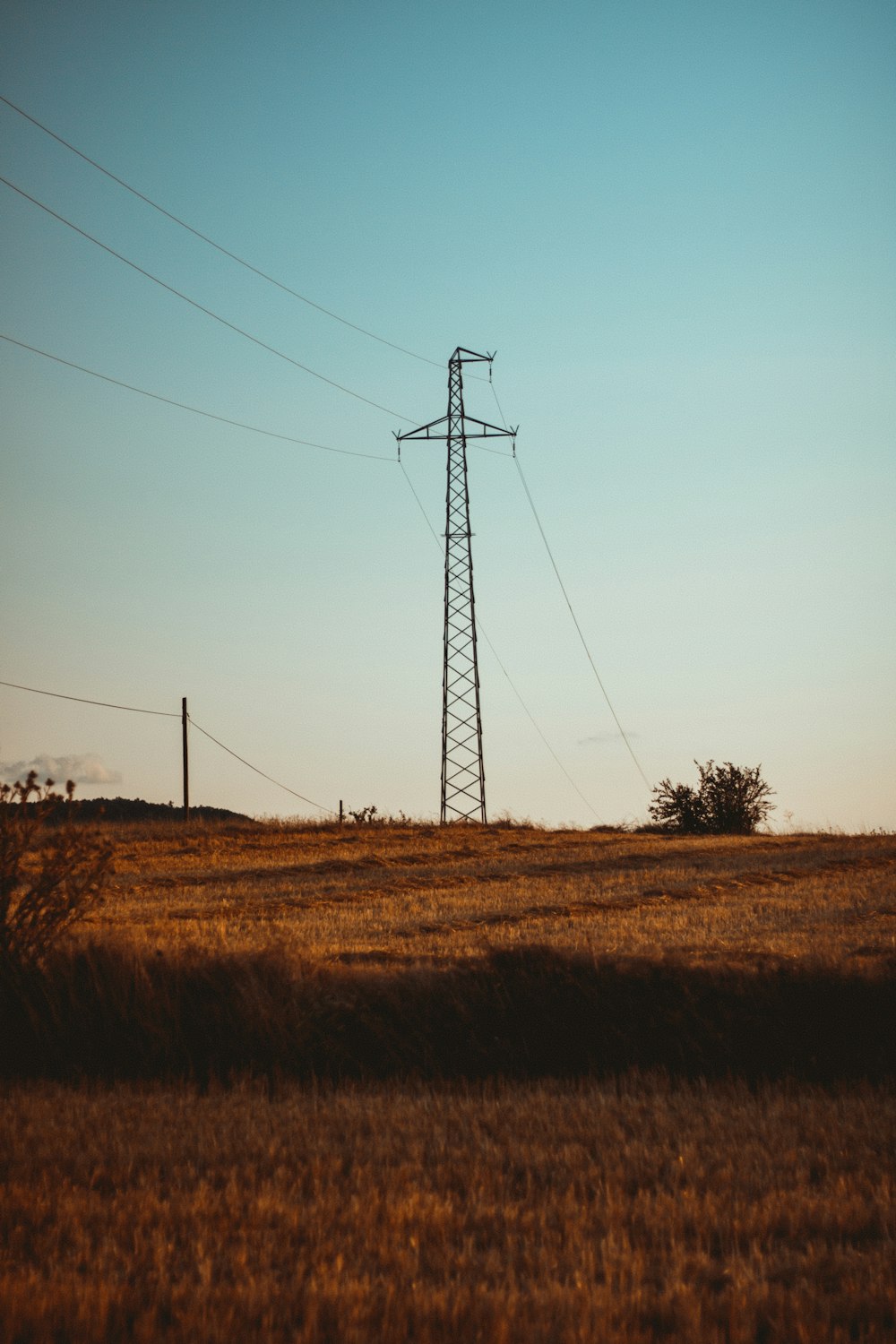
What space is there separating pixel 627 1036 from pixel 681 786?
3762cm

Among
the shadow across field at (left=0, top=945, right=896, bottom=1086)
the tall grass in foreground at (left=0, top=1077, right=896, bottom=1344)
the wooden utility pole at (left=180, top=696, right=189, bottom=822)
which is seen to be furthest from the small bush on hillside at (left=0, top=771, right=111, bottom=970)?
the wooden utility pole at (left=180, top=696, right=189, bottom=822)

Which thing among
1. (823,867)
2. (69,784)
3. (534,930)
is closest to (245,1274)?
(69,784)

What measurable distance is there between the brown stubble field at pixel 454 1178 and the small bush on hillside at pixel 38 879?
16.9 inches

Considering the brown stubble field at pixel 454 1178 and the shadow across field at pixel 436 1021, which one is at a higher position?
the shadow across field at pixel 436 1021

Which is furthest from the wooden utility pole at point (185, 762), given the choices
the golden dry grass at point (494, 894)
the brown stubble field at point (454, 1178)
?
the brown stubble field at point (454, 1178)

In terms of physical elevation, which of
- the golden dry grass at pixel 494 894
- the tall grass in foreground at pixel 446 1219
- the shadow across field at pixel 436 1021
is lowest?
the tall grass in foreground at pixel 446 1219

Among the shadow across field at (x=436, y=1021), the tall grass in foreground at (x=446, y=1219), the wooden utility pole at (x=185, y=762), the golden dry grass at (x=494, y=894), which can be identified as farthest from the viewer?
the wooden utility pole at (x=185, y=762)

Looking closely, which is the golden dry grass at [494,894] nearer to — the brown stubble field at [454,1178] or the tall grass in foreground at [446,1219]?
the brown stubble field at [454,1178]

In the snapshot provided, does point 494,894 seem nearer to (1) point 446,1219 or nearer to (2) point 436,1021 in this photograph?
(2) point 436,1021

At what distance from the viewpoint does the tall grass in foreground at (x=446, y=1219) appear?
16.9 feet

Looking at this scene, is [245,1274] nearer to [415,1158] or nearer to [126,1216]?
[126,1216]

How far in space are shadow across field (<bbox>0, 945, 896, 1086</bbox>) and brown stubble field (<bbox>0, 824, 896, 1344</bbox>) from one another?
54 millimetres

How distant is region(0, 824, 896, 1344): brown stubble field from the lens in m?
5.24

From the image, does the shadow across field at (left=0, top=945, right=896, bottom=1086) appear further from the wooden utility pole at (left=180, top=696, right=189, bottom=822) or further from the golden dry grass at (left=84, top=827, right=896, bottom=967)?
the wooden utility pole at (left=180, top=696, right=189, bottom=822)
